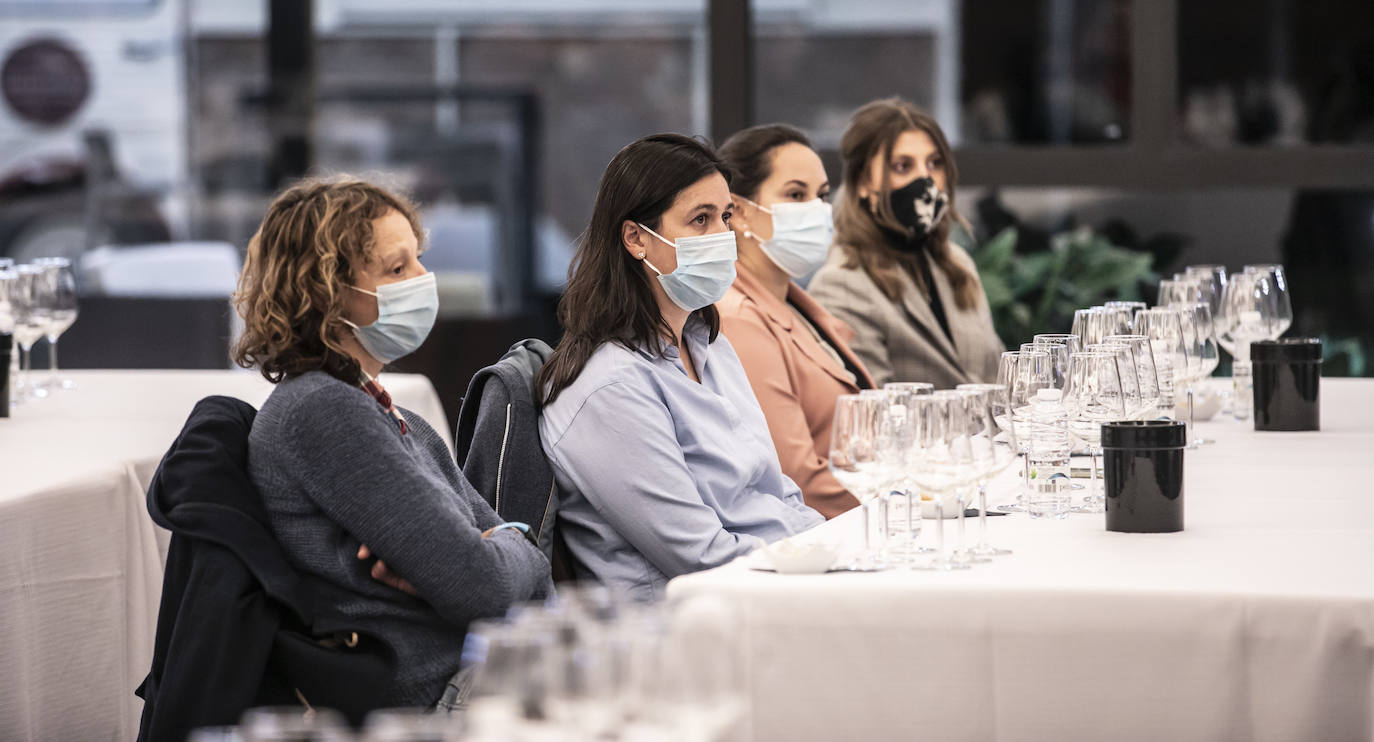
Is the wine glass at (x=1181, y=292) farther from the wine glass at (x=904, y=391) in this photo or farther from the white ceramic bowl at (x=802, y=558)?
the white ceramic bowl at (x=802, y=558)

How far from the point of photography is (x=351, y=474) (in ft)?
6.59

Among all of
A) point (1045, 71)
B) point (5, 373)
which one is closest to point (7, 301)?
point (5, 373)

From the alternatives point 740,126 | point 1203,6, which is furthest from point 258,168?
point 1203,6

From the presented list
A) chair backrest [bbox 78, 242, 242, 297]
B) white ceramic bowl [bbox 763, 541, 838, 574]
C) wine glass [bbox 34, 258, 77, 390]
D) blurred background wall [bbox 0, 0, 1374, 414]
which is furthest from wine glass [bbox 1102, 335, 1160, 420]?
chair backrest [bbox 78, 242, 242, 297]

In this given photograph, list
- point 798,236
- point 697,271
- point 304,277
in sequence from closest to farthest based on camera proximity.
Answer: point 304,277 → point 697,271 → point 798,236

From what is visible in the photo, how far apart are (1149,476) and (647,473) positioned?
0.71 meters

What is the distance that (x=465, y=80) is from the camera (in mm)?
8445

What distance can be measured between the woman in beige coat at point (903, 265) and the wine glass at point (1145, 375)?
58.3 inches

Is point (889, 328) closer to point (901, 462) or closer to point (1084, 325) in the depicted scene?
point (1084, 325)

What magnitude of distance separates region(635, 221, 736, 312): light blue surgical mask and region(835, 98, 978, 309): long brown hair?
137 centimetres

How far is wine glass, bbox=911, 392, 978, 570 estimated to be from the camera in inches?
72.2

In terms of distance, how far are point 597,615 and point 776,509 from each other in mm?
1387

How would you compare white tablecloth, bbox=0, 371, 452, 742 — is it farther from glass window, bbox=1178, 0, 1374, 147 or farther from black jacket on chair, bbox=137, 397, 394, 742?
glass window, bbox=1178, 0, 1374, 147

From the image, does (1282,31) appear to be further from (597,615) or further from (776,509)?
(597,615)
